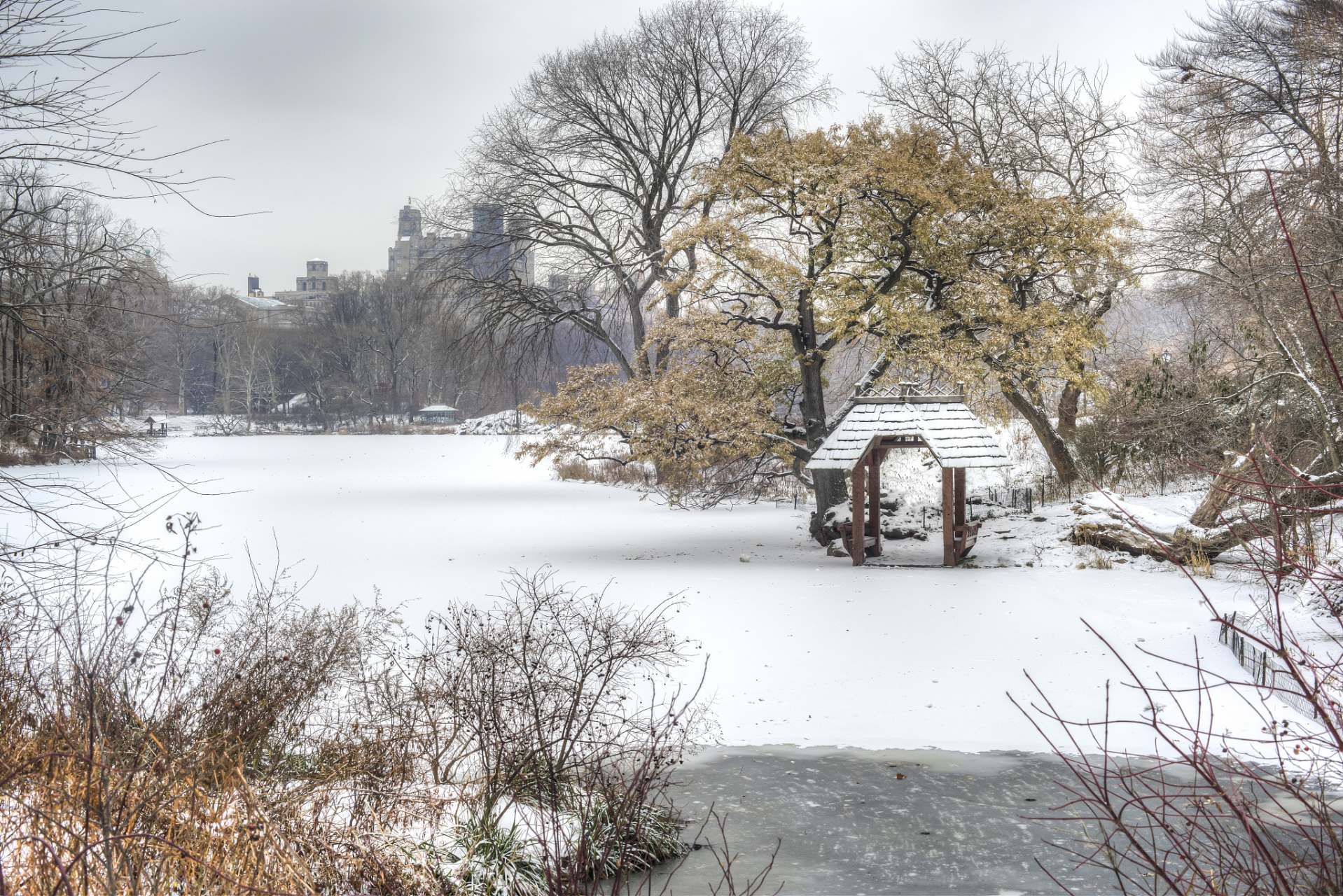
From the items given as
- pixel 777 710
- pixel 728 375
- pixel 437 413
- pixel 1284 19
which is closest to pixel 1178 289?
pixel 1284 19

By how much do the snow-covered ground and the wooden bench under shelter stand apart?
1.77 ft

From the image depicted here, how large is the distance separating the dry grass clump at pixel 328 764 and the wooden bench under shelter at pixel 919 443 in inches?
268

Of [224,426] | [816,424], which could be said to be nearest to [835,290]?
[816,424]

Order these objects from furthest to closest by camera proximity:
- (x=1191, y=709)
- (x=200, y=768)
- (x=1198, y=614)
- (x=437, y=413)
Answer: (x=437, y=413), (x=1198, y=614), (x=1191, y=709), (x=200, y=768)

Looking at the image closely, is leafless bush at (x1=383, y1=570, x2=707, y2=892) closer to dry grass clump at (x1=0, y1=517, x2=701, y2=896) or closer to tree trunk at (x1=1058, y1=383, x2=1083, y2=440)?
dry grass clump at (x1=0, y1=517, x2=701, y2=896)

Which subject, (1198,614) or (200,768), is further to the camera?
(1198,614)

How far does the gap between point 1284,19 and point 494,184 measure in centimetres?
1486

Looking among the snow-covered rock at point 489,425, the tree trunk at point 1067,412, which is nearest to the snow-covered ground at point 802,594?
the tree trunk at point 1067,412

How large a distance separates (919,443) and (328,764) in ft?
32.6

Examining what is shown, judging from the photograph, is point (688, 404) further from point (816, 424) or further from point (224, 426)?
point (224, 426)

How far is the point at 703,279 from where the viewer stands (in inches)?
527

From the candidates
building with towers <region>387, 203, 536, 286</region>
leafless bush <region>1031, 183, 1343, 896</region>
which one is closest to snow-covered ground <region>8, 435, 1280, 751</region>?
leafless bush <region>1031, 183, 1343, 896</region>

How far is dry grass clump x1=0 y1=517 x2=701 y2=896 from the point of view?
3.23m

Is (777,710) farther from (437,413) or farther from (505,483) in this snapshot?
(437,413)
